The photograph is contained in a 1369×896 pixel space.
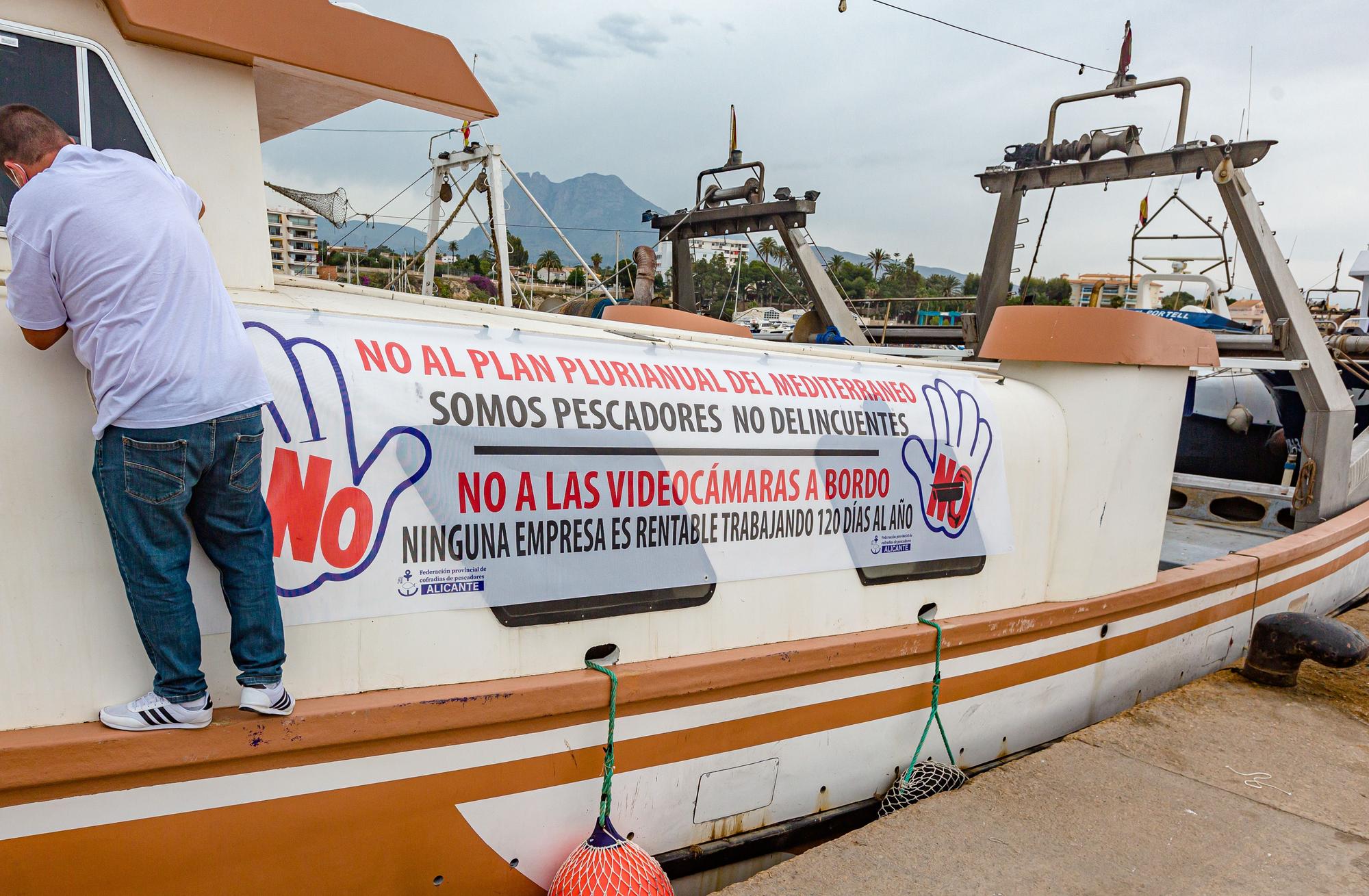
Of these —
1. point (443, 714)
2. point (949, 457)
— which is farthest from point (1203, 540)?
point (443, 714)

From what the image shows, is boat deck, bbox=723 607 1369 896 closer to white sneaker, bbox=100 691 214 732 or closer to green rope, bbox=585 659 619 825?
green rope, bbox=585 659 619 825

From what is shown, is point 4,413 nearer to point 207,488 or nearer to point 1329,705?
point 207,488

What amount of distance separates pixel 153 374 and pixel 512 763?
1.33 meters

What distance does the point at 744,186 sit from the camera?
10414mm

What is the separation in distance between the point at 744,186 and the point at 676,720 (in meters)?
8.57

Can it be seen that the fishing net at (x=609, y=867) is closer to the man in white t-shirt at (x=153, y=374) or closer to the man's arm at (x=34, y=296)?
the man in white t-shirt at (x=153, y=374)

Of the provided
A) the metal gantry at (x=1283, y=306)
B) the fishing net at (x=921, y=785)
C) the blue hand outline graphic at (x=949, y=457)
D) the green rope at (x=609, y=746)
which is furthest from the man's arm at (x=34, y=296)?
the metal gantry at (x=1283, y=306)

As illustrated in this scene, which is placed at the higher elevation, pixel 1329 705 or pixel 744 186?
pixel 744 186

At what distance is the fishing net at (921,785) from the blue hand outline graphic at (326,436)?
7.13 feet

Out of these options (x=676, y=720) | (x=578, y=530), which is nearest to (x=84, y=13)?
(x=578, y=530)

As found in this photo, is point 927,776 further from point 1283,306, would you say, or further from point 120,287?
point 1283,306

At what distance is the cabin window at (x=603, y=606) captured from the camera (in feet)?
8.16

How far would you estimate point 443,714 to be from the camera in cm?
230

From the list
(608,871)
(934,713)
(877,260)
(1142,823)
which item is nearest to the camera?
(608,871)
